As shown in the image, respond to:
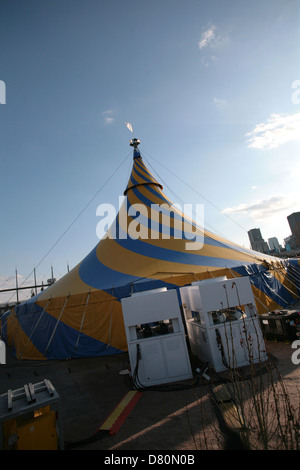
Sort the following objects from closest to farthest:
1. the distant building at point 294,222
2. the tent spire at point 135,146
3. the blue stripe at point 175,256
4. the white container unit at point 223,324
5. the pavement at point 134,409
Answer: the pavement at point 134,409 < the white container unit at point 223,324 < the blue stripe at point 175,256 < the tent spire at point 135,146 < the distant building at point 294,222

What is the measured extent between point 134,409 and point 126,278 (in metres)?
3.60

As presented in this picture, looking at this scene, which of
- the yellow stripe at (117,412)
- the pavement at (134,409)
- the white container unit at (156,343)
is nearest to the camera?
the pavement at (134,409)

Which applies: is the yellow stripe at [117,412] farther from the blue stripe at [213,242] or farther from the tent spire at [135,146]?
the tent spire at [135,146]

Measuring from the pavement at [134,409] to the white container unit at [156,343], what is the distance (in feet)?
0.92

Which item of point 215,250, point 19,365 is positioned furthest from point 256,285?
point 19,365

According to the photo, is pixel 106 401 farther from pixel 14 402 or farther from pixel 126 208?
pixel 126 208

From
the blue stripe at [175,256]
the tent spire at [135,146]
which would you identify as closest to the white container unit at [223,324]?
the blue stripe at [175,256]

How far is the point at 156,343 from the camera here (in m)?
4.53

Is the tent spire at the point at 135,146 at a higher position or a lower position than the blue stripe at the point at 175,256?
higher

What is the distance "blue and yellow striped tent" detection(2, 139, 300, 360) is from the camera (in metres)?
6.56

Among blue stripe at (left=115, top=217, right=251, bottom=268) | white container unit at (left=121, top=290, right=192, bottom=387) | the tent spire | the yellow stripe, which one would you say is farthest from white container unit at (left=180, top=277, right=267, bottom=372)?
the tent spire

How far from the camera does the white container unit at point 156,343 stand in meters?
4.40

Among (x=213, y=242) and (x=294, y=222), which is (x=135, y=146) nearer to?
(x=213, y=242)
